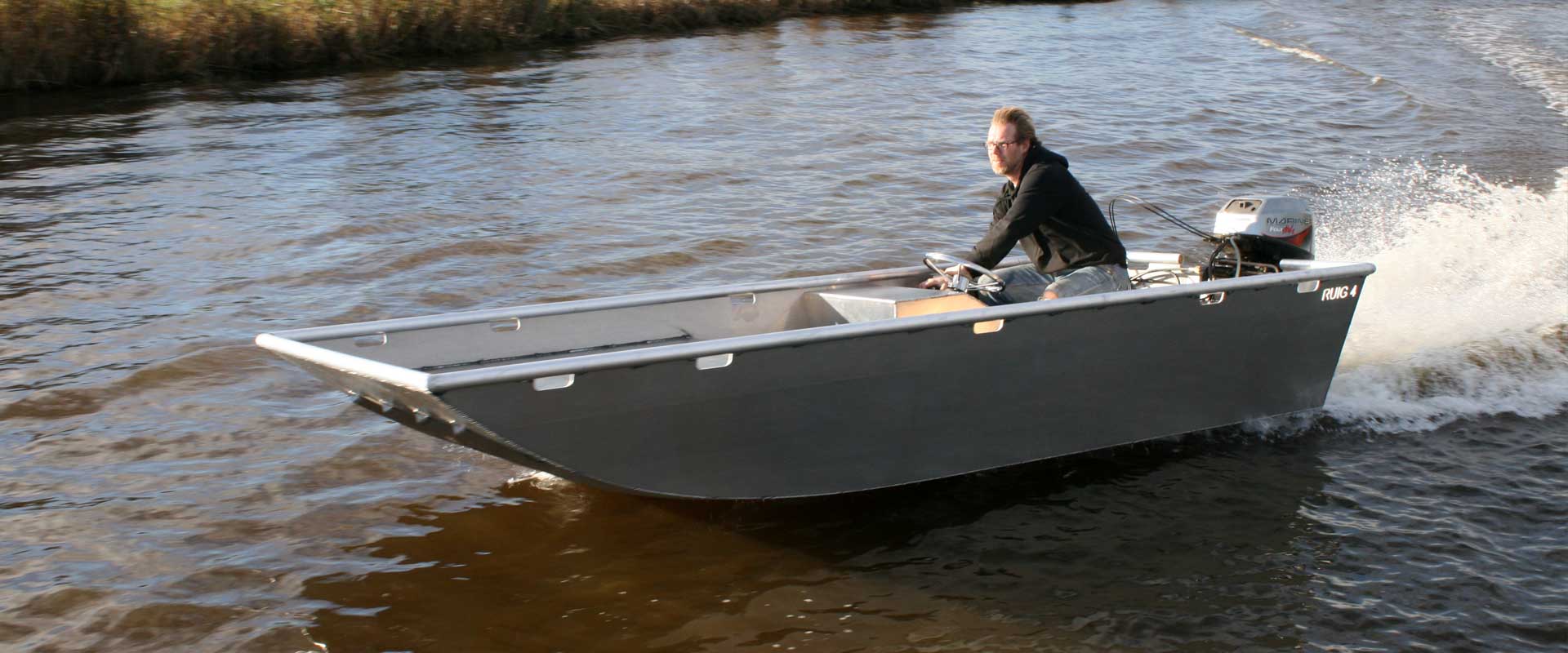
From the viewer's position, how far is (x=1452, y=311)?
773 cm

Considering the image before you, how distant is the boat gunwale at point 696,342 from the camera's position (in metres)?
4.02

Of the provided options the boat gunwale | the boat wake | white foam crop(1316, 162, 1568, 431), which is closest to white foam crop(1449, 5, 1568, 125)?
the boat wake

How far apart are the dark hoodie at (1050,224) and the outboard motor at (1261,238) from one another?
3.27 ft

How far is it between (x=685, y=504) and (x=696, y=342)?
0.96m

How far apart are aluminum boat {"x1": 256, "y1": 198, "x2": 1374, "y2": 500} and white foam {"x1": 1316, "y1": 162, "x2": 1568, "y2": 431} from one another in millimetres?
868

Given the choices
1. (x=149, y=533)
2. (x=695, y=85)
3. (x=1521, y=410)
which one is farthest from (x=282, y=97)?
(x=1521, y=410)

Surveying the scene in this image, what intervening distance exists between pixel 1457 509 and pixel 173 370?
6500 mm

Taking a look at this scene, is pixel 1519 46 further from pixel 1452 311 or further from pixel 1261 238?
pixel 1261 238

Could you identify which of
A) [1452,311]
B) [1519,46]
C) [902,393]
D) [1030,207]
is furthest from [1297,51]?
[902,393]

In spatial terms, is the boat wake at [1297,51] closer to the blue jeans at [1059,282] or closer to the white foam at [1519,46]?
the white foam at [1519,46]

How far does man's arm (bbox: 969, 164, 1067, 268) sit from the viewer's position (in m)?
5.37

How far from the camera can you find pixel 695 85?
54.4 ft

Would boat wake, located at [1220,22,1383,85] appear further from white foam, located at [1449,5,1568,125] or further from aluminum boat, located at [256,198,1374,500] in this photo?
aluminum boat, located at [256,198,1374,500]

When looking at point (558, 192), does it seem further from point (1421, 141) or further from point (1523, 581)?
point (1421, 141)
